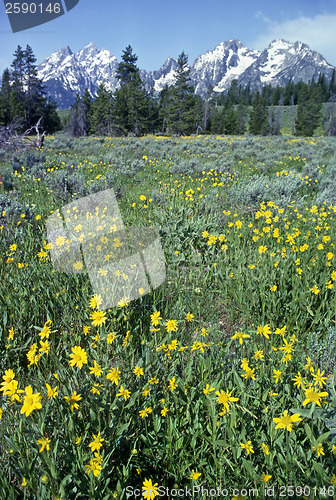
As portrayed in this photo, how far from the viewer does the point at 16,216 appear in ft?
15.1

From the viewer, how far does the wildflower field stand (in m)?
1.35

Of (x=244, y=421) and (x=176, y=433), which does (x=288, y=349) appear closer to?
(x=244, y=421)

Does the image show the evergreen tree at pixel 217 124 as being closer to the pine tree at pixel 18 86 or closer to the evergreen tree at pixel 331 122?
the evergreen tree at pixel 331 122

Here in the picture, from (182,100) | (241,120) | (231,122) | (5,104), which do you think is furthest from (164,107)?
(5,104)

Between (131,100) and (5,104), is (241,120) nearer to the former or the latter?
(131,100)

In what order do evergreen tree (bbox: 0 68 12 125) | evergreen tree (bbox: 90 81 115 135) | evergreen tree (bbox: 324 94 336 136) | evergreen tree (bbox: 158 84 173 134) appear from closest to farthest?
evergreen tree (bbox: 90 81 115 135) < evergreen tree (bbox: 0 68 12 125) < evergreen tree (bbox: 158 84 173 134) < evergreen tree (bbox: 324 94 336 136)

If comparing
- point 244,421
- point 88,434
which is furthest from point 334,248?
point 88,434

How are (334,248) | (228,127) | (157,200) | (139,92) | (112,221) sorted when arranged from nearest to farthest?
(334,248) < (112,221) < (157,200) < (139,92) < (228,127)

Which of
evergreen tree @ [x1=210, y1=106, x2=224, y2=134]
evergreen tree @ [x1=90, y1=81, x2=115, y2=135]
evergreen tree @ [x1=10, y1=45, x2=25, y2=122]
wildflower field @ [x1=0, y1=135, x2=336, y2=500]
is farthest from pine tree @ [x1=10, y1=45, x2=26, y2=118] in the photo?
wildflower field @ [x1=0, y1=135, x2=336, y2=500]

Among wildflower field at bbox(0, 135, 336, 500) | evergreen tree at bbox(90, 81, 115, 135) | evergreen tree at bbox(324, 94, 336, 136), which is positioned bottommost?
evergreen tree at bbox(324, 94, 336, 136)

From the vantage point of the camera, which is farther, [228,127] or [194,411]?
[228,127]

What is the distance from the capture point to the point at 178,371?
6.76ft

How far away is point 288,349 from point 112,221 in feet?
9.51

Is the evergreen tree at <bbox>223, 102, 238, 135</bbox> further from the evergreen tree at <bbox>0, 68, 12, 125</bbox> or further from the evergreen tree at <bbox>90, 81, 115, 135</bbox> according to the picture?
the evergreen tree at <bbox>0, 68, 12, 125</bbox>
